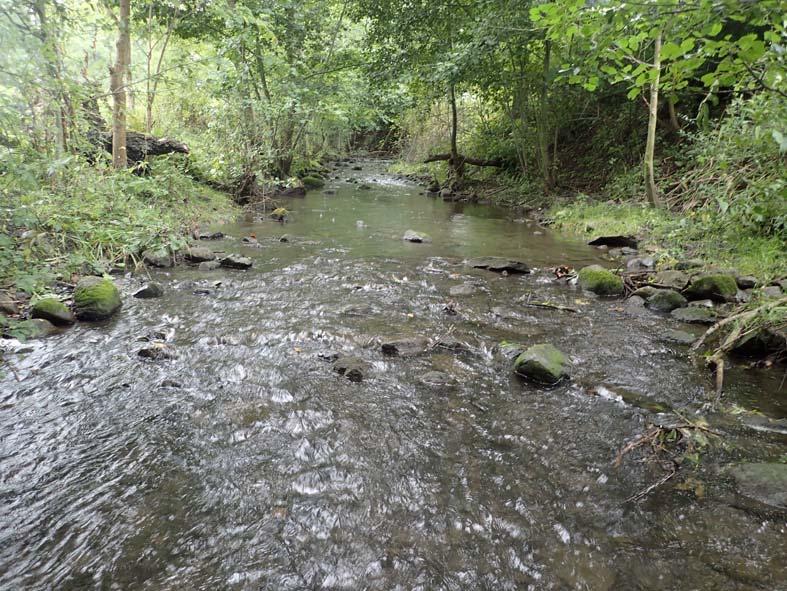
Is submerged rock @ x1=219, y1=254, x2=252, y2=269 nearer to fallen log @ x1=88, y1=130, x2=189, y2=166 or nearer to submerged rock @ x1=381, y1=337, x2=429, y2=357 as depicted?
submerged rock @ x1=381, y1=337, x2=429, y2=357

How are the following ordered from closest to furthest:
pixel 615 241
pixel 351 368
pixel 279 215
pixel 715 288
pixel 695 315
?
pixel 351 368 < pixel 695 315 < pixel 715 288 < pixel 615 241 < pixel 279 215

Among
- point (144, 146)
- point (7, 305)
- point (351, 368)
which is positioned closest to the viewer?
point (351, 368)

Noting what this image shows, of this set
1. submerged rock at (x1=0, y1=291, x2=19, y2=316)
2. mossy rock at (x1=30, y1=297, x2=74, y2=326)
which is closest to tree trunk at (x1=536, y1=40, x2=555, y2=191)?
mossy rock at (x1=30, y1=297, x2=74, y2=326)

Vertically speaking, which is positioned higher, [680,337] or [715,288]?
[715,288]

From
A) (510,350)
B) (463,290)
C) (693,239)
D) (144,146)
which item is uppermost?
(144,146)

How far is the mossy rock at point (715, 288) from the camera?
6242 mm

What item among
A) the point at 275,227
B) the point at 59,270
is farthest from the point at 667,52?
the point at 275,227

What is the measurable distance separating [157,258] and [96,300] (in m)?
2.53

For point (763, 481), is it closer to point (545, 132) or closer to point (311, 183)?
point (545, 132)

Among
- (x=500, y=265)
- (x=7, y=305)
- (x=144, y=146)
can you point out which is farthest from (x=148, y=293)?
(x=144, y=146)

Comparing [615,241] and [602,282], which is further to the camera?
[615,241]

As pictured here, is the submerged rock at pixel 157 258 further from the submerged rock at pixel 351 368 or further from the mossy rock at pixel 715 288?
the mossy rock at pixel 715 288

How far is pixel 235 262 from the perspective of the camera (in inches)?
317

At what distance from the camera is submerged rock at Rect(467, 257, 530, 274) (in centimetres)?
827
